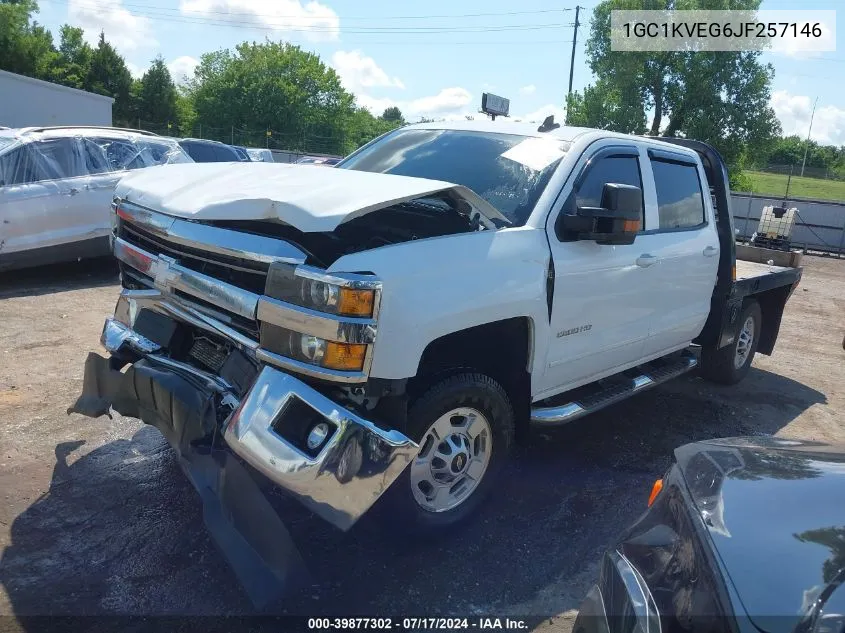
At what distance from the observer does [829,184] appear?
41.4 m

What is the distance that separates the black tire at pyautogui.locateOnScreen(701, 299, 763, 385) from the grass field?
33009 mm

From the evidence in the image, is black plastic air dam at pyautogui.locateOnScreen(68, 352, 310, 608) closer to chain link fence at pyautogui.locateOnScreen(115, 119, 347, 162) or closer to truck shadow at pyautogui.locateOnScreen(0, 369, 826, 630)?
truck shadow at pyautogui.locateOnScreen(0, 369, 826, 630)

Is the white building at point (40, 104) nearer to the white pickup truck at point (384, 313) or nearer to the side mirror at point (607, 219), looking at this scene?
the white pickup truck at point (384, 313)

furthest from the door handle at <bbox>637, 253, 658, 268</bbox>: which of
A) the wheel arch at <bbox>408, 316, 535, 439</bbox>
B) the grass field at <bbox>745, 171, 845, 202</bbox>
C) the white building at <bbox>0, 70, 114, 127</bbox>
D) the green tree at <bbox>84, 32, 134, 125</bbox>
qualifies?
the green tree at <bbox>84, 32, 134, 125</bbox>

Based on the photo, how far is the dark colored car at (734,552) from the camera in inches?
57.4

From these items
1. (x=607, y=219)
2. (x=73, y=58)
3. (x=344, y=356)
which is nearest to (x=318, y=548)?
(x=344, y=356)

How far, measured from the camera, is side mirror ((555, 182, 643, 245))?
139 inches

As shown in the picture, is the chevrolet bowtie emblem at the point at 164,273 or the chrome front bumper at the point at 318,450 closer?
the chrome front bumper at the point at 318,450

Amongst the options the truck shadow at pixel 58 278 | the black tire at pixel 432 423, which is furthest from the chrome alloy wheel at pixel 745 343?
the truck shadow at pixel 58 278

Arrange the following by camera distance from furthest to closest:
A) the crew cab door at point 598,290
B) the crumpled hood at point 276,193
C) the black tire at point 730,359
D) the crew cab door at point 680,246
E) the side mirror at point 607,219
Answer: the black tire at point 730,359 < the crew cab door at point 680,246 < the crew cab door at point 598,290 < the side mirror at point 607,219 < the crumpled hood at point 276,193

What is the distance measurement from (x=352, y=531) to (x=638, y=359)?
92.9 inches

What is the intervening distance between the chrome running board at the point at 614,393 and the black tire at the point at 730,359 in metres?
0.86

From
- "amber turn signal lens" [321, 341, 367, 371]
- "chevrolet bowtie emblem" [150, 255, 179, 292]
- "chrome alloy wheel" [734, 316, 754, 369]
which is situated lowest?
"chrome alloy wheel" [734, 316, 754, 369]

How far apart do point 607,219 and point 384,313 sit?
1.51 metres
